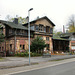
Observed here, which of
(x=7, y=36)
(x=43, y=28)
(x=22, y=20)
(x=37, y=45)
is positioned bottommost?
(x=37, y=45)

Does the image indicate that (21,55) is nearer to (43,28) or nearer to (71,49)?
(43,28)

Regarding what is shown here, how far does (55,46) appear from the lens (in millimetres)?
35344

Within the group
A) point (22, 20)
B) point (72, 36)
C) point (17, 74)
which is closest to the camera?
point (17, 74)

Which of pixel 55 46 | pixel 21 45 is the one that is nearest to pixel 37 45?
pixel 21 45

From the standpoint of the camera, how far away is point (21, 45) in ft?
88.5

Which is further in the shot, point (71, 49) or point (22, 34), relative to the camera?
point (71, 49)

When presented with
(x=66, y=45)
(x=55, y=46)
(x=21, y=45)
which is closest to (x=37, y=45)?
(x=21, y=45)

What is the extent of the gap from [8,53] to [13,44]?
2.68 metres

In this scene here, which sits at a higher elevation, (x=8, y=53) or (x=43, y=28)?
(x=43, y=28)

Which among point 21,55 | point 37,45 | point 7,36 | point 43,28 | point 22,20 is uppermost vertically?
point 22,20

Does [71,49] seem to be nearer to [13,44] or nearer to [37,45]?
[37,45]

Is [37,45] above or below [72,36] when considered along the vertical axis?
below

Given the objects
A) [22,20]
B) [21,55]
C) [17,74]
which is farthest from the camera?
[22,20]

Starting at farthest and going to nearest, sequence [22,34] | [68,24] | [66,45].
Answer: [68,24] → [66,45] → [22,34]
